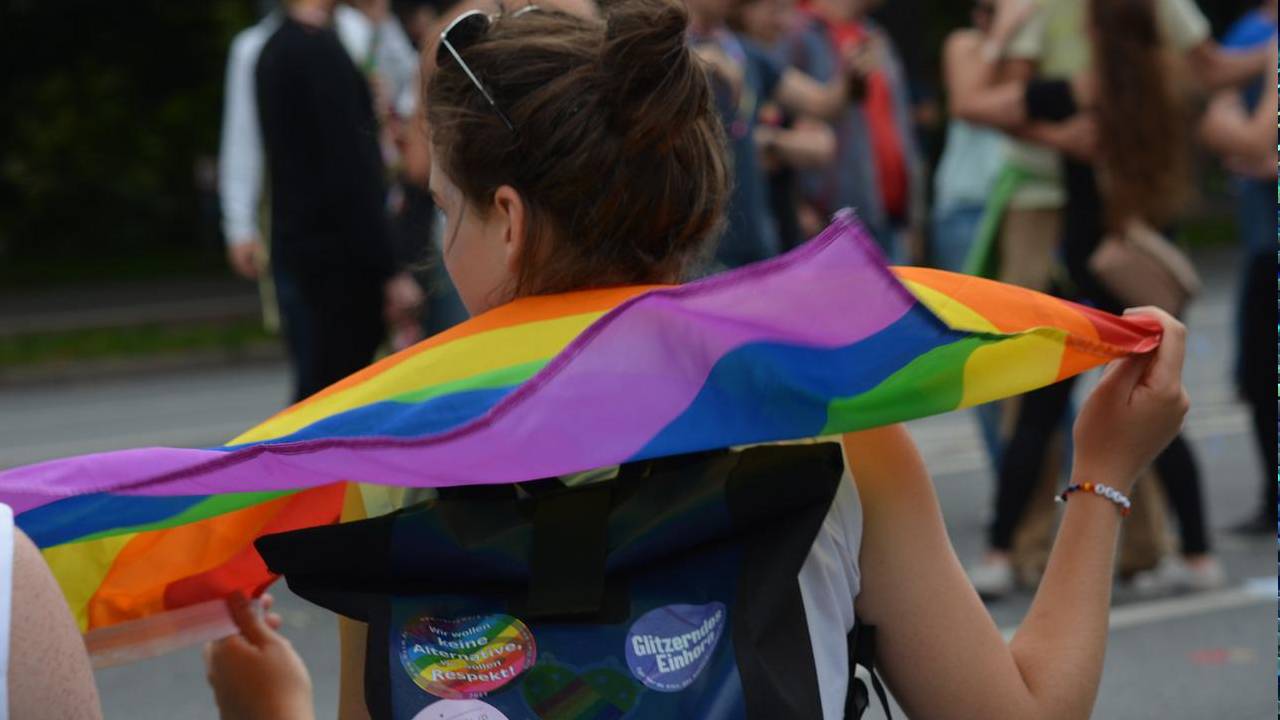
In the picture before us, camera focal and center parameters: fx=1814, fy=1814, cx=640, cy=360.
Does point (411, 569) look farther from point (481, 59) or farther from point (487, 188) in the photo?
point (481, 59)

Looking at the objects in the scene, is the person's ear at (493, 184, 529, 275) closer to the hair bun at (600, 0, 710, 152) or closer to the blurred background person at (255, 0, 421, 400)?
the hair bun at (600, 0, 710, 152)

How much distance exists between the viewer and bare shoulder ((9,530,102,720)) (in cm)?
136

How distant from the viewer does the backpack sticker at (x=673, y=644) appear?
1592 mm

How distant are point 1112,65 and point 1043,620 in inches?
157

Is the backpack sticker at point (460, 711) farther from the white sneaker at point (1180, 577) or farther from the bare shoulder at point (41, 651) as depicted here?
the white sneaker at point (1180, 577)

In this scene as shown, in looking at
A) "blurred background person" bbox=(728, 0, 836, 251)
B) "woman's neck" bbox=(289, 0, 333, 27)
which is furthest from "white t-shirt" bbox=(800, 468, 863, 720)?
"blurred background person" bbox=(728, 0, 836, 251)

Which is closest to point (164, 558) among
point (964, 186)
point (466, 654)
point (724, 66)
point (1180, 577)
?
point (466, 654)

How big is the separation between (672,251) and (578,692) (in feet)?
1.49

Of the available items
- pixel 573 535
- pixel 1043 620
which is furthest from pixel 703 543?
pixel 1043 620

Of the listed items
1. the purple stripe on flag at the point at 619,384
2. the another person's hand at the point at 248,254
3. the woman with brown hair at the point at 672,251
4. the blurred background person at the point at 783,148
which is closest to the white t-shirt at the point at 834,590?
the woman with brown hair at the point at 672,251

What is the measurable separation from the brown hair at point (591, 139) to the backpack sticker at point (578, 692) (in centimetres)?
39

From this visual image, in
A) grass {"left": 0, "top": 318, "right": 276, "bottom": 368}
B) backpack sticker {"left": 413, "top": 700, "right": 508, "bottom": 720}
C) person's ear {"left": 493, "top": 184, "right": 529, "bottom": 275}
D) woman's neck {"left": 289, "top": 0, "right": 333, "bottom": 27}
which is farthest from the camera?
grass {"left": 0, "top": 318, "right": 276, "bottom": 368}

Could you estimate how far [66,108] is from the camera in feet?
87.5

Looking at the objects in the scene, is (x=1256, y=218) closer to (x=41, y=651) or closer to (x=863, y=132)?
(x=863, y=132)
